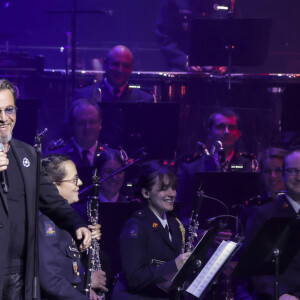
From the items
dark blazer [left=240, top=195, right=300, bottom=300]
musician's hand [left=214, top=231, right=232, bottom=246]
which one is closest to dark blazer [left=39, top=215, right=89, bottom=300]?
dark blazer [left=240, top=195, right=300, bottom=300]

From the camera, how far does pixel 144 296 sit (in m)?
5.74

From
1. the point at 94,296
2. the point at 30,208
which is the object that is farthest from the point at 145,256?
the point at 30,208

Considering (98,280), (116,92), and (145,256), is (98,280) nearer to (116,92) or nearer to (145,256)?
(145,256)

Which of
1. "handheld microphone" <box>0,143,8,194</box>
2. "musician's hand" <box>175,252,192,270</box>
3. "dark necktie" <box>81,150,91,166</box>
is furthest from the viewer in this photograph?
"dark necktie" <box>81,150,91,166</box>

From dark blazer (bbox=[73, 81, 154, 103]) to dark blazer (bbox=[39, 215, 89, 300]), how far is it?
4097 mm

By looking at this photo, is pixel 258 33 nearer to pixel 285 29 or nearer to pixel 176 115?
pixel 176 115

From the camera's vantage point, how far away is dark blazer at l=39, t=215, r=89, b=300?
15.6 feet

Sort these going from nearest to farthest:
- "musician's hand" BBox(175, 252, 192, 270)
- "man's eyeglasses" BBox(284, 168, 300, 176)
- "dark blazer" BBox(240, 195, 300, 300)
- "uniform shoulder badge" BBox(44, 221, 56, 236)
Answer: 1. "uniform shoulder badge" BBox(44, 221, 56, 236)
2. "musician's hand" BBox(175, 252, 192, 270)
3. "dark blazer" BBox(240, 195, 300, 300)
4. "man's eyeglasses" BBox(284, 168, 300, 176)

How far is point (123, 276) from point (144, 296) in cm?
29

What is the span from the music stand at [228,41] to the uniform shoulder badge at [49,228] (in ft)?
14.8

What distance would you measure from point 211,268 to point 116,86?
4.25 m

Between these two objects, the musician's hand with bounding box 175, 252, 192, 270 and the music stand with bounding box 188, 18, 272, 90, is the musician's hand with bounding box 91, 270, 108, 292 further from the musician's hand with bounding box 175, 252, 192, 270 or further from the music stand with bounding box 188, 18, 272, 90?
the music stand with bounding box 188, 18, 272, 90

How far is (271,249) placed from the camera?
543 centimetres

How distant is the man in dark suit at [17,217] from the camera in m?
4.25
